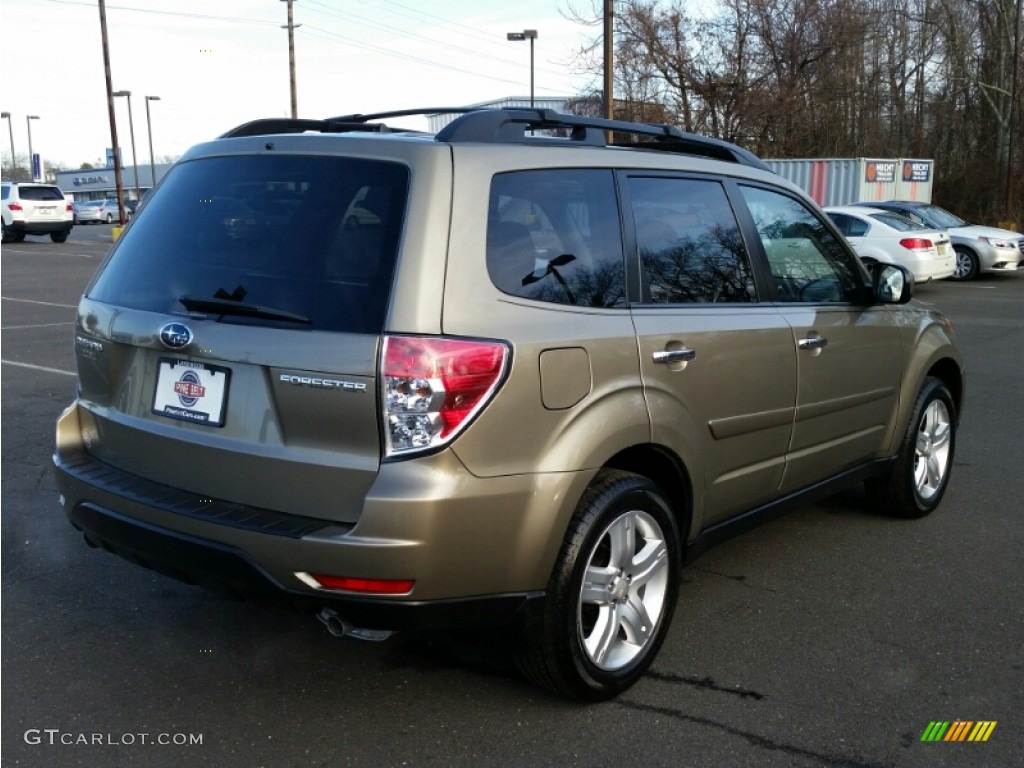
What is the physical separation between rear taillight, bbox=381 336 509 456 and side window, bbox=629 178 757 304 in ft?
3.25

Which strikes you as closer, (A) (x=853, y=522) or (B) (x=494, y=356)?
(B) (x=494, y=356)

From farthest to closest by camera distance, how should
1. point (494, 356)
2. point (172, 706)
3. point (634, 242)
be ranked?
point (634, 242) < point (172, 706) < point (494, 356)

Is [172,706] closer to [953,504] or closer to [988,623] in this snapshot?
[988,623]

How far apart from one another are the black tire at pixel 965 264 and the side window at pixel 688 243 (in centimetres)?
1745

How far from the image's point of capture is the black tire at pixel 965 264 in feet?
64.4

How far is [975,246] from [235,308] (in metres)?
19.3

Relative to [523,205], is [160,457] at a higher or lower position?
lower

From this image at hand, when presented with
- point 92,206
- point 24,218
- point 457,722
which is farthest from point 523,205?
point 92,206

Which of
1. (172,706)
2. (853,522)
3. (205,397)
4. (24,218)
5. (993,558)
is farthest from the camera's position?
(24,218)

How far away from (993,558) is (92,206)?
5859cm

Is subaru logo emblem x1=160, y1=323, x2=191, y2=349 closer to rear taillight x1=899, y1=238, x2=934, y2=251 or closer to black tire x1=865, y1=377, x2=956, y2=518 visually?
black tire x1=865, y1=377, x2=956, y2=518

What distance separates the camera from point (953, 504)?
555 cm

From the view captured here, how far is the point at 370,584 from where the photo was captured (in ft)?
9.04

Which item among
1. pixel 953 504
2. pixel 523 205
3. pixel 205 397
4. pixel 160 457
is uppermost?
pixel 523 205
